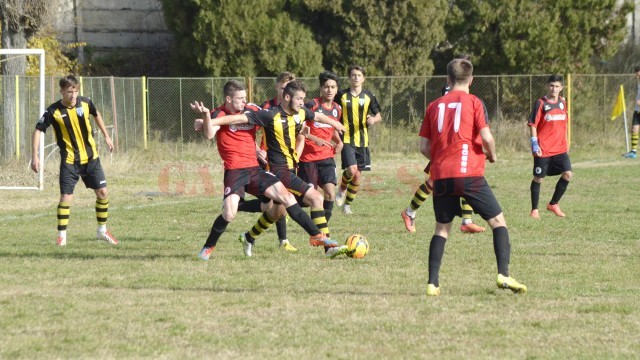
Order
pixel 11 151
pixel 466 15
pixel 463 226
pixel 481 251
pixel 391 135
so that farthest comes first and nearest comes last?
1. pixel 466 15
2. pixel 391 135
3. pixel 11 151
4. pixel 463 226
5. pixel 481 251

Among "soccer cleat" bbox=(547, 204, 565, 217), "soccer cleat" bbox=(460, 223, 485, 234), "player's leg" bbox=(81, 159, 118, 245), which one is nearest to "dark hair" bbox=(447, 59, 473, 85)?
"soccer cleat" bbox=(460, 223, 485, 234)

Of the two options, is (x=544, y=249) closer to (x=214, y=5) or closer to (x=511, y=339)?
(x=511, y=339)

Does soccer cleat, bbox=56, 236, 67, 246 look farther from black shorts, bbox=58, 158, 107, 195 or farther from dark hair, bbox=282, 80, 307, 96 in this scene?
dark hair, bbox=282, 80, 307, 96

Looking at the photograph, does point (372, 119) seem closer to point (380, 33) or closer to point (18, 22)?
point (18, 22)

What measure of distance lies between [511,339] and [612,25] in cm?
2489

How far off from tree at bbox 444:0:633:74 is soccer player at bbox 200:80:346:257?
19.0 meters

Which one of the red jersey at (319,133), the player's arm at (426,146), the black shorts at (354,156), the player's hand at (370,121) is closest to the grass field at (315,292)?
the black shorts at (354,156)

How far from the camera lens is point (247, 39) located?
91.2 feet

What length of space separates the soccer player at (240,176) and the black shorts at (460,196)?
211 cm

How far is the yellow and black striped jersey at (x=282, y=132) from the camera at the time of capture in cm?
1016

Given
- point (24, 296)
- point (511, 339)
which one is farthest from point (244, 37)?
point (511, 339)

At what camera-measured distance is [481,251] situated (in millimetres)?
10656

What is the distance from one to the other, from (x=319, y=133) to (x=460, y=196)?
5227mm

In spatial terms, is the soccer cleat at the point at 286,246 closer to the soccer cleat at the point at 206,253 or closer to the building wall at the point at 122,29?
the soccer cleat at the point at 206,253
